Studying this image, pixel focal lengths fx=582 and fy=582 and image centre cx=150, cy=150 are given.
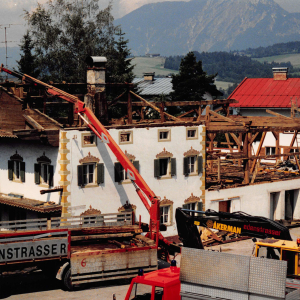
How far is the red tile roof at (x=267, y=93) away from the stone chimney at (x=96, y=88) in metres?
41.1

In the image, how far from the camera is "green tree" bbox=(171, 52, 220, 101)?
7838cm

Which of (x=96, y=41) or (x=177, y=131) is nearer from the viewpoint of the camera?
(x=177, y=131)

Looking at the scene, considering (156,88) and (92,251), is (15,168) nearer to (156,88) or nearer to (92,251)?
(92,251)

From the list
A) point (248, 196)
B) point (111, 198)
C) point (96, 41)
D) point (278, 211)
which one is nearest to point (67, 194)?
point (111, 198)

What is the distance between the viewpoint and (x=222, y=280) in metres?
18.1

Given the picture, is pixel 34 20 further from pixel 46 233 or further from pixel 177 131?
pixel 46 233

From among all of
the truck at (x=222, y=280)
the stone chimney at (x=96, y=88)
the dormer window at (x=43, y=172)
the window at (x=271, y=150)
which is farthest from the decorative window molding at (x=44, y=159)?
the window at (x=271, y=150)

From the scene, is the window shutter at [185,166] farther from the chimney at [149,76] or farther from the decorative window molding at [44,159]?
the chimney at [149,76]

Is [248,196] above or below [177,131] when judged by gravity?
below

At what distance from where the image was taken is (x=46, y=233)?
83.3 ft

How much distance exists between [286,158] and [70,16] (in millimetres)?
31891

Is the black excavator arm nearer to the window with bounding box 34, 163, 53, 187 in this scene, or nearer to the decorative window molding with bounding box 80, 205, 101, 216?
the decorative window molding with bounding box 80, 205, 101, 216

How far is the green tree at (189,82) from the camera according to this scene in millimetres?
78375

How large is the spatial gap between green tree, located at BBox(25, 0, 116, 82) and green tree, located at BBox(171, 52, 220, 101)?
11.7 meters
